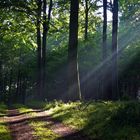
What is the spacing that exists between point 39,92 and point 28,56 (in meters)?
28.6

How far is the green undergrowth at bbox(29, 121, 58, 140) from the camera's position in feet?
42.4

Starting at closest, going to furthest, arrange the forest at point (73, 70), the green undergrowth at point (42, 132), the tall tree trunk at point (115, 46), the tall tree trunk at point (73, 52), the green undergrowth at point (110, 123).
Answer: the green undergrowth at point (110, 123) < the green undergrowth at point (42, 132) < the forest at point (73, 70) < the tall tree trunk at point (73, 52) < the tall tree trunk at point (115, 46)

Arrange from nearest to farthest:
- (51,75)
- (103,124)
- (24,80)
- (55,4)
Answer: (103,124)
(55,4)
(51,75)
(24,80)

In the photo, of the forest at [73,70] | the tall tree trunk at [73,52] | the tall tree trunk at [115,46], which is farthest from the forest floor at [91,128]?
the tall tree trunk at [115,46]

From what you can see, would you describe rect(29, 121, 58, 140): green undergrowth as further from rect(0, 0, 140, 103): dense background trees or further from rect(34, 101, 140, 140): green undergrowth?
rect(0, 0, 140, 103): dense background trees

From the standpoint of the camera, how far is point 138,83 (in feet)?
174

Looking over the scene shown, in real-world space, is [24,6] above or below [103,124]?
above

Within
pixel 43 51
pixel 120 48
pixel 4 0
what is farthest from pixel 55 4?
pixel 4 0

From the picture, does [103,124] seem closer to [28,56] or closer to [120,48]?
[120,48]

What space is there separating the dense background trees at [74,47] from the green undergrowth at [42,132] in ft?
28.1

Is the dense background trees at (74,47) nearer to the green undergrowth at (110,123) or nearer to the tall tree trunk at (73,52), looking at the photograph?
the tall tree trunk at (73,52)

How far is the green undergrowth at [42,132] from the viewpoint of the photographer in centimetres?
1291

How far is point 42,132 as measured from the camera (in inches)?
555

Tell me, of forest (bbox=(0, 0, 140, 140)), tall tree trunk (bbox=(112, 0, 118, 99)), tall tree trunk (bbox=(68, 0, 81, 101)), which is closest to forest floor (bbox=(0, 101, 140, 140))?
forest (bbox=(0, 0, 140, 140))
